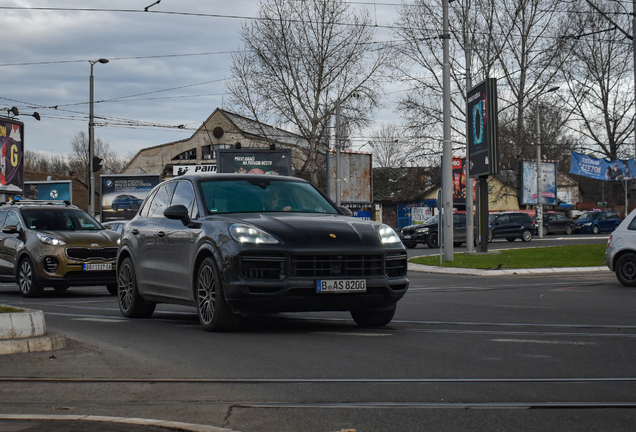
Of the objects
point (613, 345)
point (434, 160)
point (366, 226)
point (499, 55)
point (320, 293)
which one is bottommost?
point (613, 345)

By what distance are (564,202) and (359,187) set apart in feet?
190

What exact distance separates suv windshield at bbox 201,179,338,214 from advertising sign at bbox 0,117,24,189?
3028 centimetres

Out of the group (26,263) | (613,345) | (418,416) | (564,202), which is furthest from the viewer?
(564,202)

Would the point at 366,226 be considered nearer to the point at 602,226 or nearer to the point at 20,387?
the point at 20,387

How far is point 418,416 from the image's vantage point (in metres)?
4.43

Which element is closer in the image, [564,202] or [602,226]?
[602,226]

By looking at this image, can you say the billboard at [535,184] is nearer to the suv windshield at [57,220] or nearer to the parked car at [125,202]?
the parked car at [125,202]

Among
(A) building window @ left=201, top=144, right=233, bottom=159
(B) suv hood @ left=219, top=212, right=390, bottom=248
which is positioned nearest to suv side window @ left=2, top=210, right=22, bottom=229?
(B) suv hood @ left=219, top=212, right=390, bottom=248

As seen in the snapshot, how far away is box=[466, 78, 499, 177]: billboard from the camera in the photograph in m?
26.9

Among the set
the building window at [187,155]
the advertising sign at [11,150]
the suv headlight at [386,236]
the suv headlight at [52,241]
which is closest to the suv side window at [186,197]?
the suv headlight at [386,236]

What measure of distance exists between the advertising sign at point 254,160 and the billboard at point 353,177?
18.0ft

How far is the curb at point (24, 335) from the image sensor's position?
6.55 meters

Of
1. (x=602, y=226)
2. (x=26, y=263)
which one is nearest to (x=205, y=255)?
(x=26, y=263)

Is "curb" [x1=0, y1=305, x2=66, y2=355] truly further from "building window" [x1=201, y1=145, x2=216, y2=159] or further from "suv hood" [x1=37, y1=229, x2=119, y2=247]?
"building window" [x1=201, y1=145, x2=216, y2=159]
